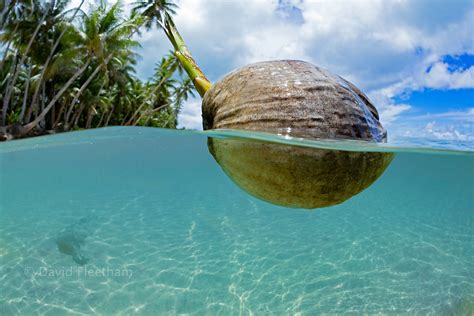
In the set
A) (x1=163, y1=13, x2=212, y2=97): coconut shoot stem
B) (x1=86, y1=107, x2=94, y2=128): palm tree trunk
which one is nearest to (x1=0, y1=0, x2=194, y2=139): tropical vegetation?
(x1=86, y1=107, x2=94, y2=128): palm tree trunk

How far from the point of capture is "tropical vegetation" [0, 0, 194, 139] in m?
21.6

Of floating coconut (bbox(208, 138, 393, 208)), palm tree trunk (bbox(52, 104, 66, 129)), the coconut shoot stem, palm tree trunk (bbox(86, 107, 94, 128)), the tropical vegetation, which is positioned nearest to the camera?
floating coconut (bbox(208, 138, 393, 208))

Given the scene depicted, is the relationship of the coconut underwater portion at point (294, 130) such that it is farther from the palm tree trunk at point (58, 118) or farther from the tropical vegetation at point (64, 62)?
the palm tree trunk at point (58, 118)

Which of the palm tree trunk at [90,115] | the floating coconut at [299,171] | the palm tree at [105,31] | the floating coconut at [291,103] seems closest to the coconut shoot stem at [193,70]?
the floating coconut at [291,103]

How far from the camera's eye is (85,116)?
35094mm

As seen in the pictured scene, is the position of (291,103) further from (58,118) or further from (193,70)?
(58,118)

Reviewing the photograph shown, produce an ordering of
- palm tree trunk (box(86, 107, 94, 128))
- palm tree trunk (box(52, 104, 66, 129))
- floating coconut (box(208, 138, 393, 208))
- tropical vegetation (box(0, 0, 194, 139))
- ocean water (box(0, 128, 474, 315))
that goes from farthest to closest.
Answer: palm tree trunk (box(86, 107, 94, 128))
palm tree trunk (box(52, 104, 66, 129))
tropical vegetation (box(0, 0, 194, 139))
ocean water (box(0, 128, 474, 315))
floating coconut (box(208, 138, 393, 208))

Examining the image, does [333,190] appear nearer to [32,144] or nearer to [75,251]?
[75,251]

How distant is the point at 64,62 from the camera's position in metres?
22.5

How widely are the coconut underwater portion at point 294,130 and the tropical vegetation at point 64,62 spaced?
49.2 feet

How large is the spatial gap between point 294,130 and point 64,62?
80.2 ft

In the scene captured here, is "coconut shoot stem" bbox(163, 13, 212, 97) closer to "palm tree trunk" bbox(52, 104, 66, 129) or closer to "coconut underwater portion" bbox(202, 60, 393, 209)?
"coconut underwater portion" bbox(202, 60, 393, 209)

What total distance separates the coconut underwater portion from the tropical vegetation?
15.0 metres

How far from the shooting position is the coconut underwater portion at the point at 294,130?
177 cm
